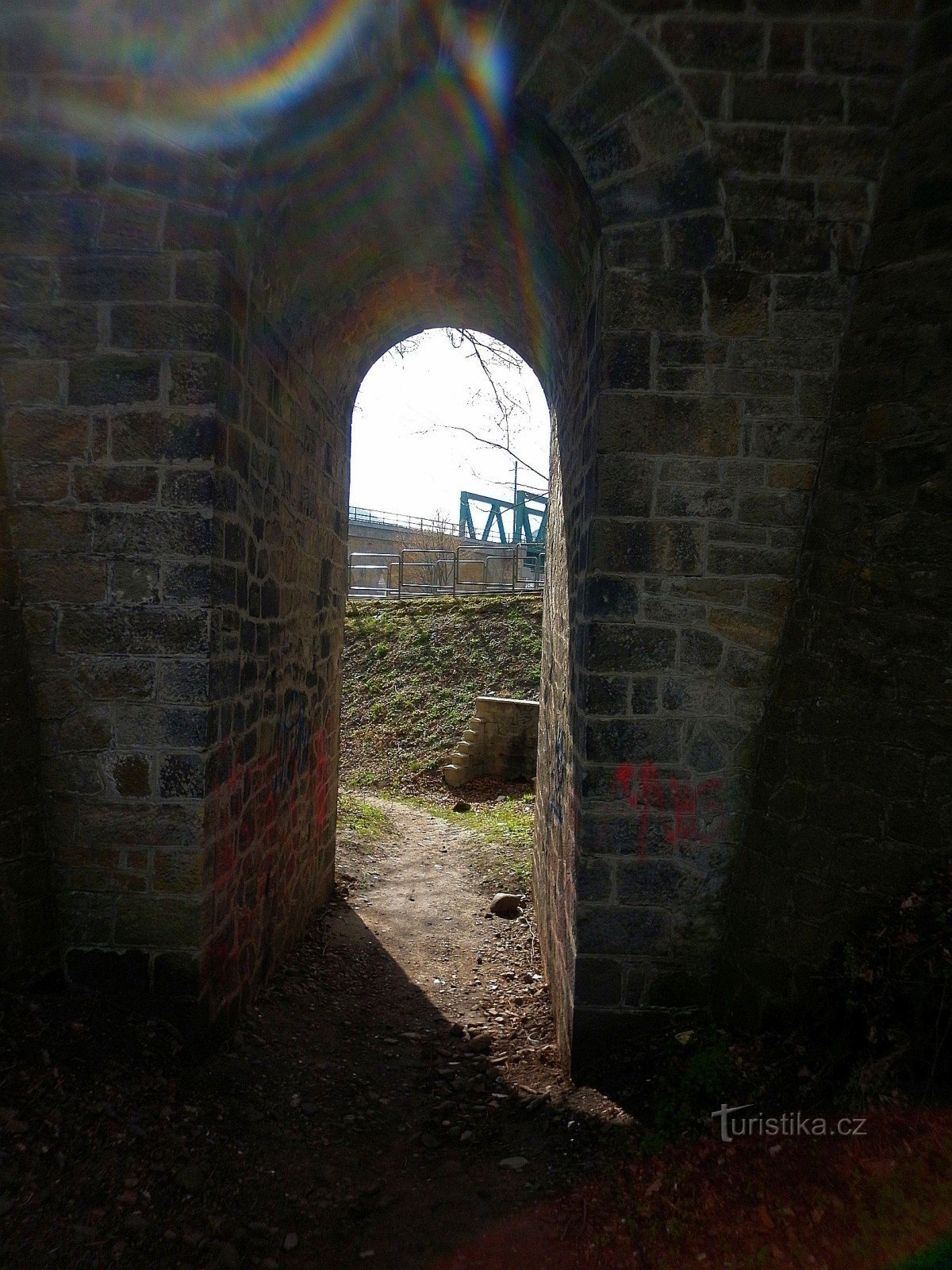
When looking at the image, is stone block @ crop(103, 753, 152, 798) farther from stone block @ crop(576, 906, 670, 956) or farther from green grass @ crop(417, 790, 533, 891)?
green grass @ crop(417, 790, 533, 891)

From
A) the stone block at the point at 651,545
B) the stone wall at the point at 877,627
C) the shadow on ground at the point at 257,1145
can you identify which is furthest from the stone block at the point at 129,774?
the stone wall at the point at 877,627

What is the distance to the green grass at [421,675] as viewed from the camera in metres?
11.8

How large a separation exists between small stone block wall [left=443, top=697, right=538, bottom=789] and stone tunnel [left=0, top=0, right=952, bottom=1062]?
7.11 meters

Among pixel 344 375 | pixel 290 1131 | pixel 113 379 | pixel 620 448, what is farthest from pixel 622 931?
pixel 344 375

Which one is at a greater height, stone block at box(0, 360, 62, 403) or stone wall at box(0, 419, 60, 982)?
Result: stone block at box(0, 360, 62, 403)

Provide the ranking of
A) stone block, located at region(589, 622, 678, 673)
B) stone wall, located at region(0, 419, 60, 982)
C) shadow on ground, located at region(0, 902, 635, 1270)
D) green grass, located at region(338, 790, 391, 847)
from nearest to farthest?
shadow on ground, located at region(0, 902, 635, 1270) < stone wall, located at region(0, 419, 60, 982) < stone block, located at region(589, 622, 678, 673) < green grass, located at region(338, 790, 391, 847)

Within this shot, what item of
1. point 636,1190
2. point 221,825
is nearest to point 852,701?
point 636,1190

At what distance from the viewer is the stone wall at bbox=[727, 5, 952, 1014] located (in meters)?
3.22

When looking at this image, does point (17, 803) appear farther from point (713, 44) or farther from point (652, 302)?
point (713, 44)

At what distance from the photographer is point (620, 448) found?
355 centimetres

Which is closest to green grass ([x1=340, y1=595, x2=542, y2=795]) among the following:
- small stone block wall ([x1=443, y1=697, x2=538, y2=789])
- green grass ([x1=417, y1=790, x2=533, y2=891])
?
small stone block wall ([x1=443, y1=697, x2=538, y2=789])

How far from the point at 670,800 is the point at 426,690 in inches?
382

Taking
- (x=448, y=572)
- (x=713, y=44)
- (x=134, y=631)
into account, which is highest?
(x=713, y=44)

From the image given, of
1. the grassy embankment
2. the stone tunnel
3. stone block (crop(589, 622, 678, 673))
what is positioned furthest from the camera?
the grassy embankment
